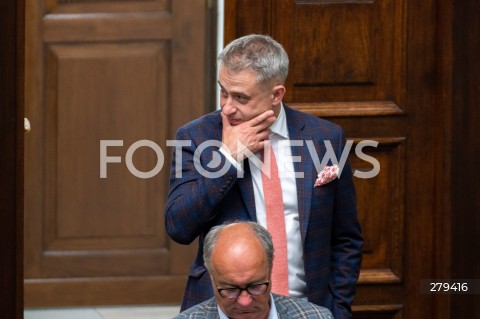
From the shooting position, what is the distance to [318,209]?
157 inches

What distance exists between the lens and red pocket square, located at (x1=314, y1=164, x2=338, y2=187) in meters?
A: 3.99

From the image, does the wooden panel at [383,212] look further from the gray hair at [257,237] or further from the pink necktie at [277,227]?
the gray hair at [257,237]

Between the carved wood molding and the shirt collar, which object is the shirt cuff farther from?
the carved wood molding

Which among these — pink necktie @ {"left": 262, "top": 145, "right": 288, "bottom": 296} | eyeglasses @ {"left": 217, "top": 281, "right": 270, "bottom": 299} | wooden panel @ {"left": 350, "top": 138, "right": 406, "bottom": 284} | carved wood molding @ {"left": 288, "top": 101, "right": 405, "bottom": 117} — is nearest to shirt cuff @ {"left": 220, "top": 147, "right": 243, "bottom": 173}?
pink necktie @ {"left": 262, "top": 145, "right": 288, "bottom": 296}

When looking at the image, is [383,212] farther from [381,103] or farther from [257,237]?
[257,237]

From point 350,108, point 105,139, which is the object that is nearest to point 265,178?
point 350,108

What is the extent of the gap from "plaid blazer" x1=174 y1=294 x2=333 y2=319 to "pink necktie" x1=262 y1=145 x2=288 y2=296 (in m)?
0.49

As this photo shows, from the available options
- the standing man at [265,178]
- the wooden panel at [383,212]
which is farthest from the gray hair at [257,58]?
the wooden panel at [383,212]

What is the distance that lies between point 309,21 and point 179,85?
165cm

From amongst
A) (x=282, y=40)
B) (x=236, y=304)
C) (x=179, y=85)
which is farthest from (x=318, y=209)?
(x=179, y=85)

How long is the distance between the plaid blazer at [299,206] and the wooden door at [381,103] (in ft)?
3.35

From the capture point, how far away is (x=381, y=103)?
520cm

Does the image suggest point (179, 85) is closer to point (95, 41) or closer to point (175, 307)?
point (95, 41)

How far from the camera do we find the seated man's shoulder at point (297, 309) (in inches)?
132
